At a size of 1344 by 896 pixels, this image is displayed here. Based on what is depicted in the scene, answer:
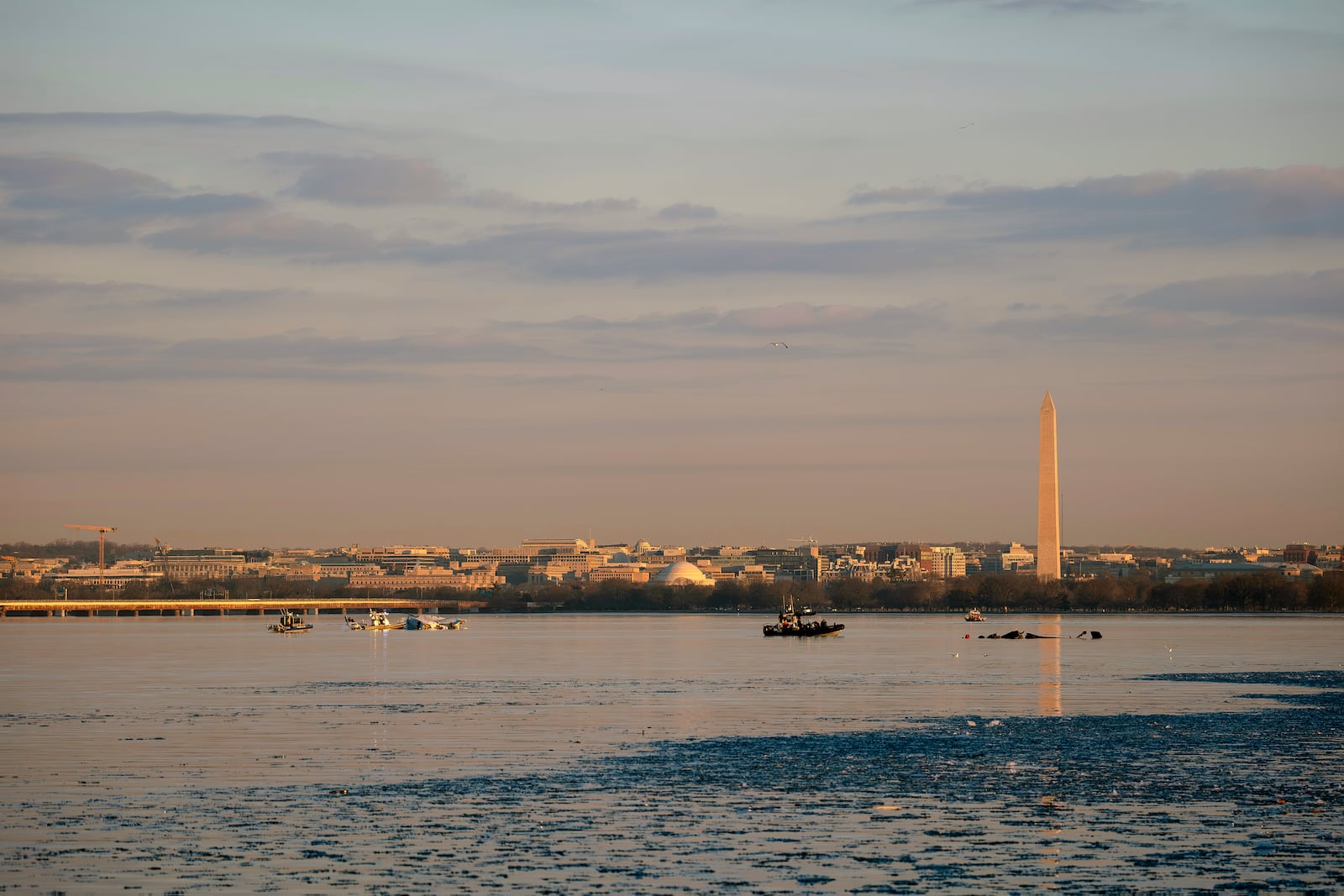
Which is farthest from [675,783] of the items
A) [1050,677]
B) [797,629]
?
[797,629]

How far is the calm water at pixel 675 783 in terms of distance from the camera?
24.6 meters

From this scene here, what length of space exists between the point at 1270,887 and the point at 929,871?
4.61 metres

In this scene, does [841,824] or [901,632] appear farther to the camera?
[901,632]

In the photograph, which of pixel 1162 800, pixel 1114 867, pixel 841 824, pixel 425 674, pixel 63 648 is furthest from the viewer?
pixel 63 648

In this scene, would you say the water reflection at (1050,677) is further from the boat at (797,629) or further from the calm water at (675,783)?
the boat at (797,629)

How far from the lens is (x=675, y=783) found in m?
34.2

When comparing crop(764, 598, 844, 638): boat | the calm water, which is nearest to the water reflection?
the calm water

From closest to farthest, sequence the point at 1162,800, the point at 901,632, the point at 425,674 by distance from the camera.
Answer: the point at 1162,800 < the point at 425,674 < the point at 901,632

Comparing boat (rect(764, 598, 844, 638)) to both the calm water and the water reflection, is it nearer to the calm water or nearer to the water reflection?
the water reflection

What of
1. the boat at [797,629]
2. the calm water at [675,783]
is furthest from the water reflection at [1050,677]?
the boat at [797,629]

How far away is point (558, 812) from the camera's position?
30.1m

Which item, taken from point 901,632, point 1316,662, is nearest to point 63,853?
point 1316,662

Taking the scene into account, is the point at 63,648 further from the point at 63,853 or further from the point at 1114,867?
the point at 1114,867

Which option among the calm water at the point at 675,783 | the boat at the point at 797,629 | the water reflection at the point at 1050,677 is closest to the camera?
the calm water at the point at 675,783
